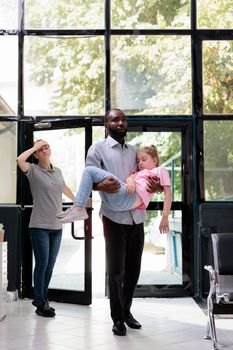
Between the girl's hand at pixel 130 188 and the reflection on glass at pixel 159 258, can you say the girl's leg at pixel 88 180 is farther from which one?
the reflection on glass at pixel 159 258

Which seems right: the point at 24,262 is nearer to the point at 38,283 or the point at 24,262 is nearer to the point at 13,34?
the point at 38,283

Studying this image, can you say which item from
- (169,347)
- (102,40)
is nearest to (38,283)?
(169,347)

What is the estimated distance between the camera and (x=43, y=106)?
6992 mm

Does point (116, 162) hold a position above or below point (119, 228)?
above

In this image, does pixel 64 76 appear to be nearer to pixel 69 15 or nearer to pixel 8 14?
pixel 69 15

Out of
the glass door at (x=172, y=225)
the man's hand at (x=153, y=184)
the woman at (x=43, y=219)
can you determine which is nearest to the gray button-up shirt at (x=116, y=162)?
the man's hand at (x=153, y=184)

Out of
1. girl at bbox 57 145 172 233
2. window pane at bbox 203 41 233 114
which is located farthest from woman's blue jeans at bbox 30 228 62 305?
window pane at bbox 203 41 233 114

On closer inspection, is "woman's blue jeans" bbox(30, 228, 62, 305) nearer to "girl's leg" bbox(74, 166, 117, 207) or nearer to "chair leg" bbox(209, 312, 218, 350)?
"girl's leg" bbox(74, 166, 117, 207)

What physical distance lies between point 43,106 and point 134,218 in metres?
2.72

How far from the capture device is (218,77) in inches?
274

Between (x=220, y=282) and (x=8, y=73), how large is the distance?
12.4 feet

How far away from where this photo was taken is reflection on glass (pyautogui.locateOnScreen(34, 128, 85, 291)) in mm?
6512

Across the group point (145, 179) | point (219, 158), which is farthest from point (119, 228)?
point (219, 158)

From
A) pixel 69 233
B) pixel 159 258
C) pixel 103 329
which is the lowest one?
pixel 103 329
